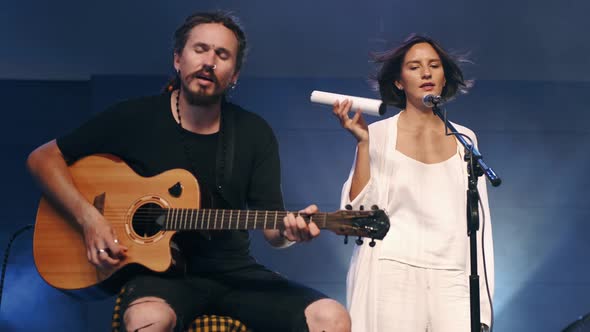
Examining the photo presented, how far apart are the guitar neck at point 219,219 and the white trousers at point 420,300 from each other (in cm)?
103

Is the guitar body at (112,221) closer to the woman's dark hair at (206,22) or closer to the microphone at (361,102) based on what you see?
the woman's dark hair at (206,22)

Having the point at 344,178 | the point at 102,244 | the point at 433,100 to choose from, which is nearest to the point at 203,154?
the point at 102,244

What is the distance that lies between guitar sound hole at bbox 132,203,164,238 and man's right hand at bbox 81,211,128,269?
90 mm

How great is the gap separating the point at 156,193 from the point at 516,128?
3.10 meters

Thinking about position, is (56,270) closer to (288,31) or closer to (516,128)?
(288,31)

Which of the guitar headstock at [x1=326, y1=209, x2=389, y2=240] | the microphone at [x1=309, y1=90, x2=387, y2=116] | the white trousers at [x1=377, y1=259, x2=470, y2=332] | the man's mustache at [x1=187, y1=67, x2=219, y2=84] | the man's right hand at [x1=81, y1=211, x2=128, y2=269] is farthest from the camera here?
the white trousers at [x1=377, y1=259, x2=470, y2=332]

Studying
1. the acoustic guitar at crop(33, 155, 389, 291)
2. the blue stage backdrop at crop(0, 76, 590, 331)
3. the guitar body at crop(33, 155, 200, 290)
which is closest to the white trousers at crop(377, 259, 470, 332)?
the acoustic guitar at crop(33, 155, 389, 291)

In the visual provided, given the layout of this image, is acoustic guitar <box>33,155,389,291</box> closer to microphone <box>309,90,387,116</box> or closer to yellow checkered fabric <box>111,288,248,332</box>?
yellow checkered fabric <box>111,288,248,332</box>

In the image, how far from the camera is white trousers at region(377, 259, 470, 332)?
3377 millimetres

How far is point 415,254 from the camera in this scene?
3457 millimetres

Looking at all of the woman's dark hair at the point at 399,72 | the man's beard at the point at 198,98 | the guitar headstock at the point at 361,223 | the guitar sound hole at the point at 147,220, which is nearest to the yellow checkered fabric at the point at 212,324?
the guitar sound hole at the point at 147,220

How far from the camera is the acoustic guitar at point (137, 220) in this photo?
259cm

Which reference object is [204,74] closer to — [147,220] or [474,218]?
[147,220]

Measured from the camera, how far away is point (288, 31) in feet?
16.3
